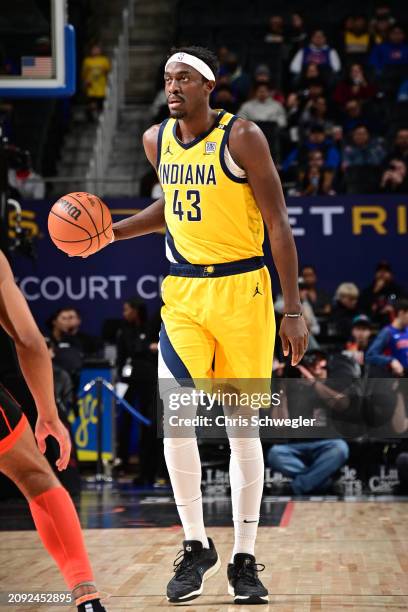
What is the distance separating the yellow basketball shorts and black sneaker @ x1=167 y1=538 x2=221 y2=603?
0.77m

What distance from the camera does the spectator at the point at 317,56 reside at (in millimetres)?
15367

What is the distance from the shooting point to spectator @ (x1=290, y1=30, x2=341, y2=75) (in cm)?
1537

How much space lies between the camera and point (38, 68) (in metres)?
9.07

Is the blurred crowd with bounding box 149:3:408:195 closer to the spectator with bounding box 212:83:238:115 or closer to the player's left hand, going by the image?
the spectator with bounding box 212:83:238:115

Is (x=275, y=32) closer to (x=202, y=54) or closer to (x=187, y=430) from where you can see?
(x=202, y=54)

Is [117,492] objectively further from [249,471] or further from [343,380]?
[249,471]

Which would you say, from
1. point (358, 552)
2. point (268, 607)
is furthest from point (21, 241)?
point (268, 607)

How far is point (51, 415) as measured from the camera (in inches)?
141

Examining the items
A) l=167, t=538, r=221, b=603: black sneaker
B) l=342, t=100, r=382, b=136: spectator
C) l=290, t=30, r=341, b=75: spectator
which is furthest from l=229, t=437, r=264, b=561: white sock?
l=290, t=30, r=341, b=75: spectator

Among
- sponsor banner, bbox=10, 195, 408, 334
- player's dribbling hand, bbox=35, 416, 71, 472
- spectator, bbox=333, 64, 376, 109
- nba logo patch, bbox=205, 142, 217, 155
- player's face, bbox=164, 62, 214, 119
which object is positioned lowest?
player's dribbling hand, bbox=35, 416, 71, 472

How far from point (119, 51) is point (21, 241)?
6.71m

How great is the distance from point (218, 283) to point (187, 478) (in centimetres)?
86

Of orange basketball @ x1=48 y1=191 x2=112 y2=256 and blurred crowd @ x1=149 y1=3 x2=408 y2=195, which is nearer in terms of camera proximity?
orange basketball @ x1=48 y1=191 x2=112 y2=256

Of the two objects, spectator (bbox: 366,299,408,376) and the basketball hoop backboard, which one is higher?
the basketball hoop backboard
